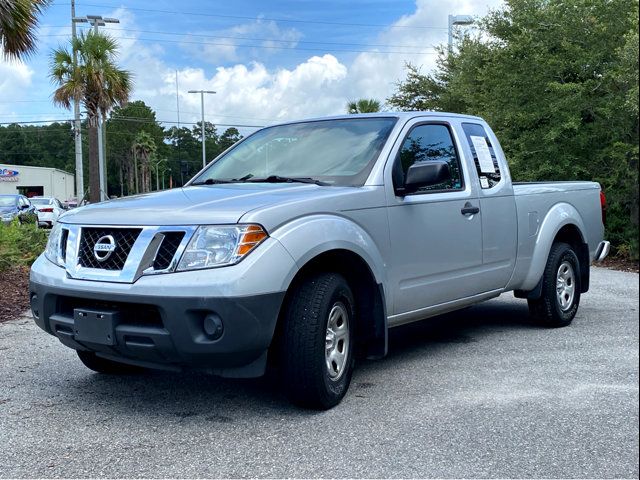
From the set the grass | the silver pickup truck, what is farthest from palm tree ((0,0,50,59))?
the silver pickup truck

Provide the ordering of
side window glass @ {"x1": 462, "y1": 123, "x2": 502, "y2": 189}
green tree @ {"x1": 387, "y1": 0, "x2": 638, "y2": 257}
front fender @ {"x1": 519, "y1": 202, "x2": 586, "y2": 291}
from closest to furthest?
side window glass @ {"x1": 462, "y1": 123, "x2": 502, "y2": 189} < front fender @ {"x1": 519, "y1": 202, "x2": 586, "y2": 291} < green tree @ {"x1": 387, "y1": 0, "x2": 638, "y2": 257}

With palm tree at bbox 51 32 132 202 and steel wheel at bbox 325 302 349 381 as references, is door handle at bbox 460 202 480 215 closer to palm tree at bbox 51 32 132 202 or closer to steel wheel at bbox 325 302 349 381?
steel wheel at bbox 325 302 349 381

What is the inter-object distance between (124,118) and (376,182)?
10176cm

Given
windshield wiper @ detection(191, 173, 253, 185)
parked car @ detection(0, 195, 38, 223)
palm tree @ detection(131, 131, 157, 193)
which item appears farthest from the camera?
palm tree @ detection(131, 131, 157, 193)

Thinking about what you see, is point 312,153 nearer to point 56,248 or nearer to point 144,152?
point 56,248

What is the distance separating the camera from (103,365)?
16.3 feet

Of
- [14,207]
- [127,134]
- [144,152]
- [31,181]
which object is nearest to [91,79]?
[14,207]

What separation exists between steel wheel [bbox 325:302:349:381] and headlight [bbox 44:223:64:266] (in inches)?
66.7

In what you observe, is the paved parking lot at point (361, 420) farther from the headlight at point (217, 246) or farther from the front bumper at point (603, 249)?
the headlight at point (217, 246)

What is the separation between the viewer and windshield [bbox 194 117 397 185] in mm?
4777

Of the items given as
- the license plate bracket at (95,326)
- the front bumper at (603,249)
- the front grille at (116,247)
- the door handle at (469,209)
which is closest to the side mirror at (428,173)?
the door handle at (469,209)

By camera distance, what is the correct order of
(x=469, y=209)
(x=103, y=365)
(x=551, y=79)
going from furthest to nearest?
(x=551, y=79) → (x=469, y=209) → (x=103, y=365)

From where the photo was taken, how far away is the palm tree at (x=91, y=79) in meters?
24.0

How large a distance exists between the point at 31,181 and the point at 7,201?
55966 mm
